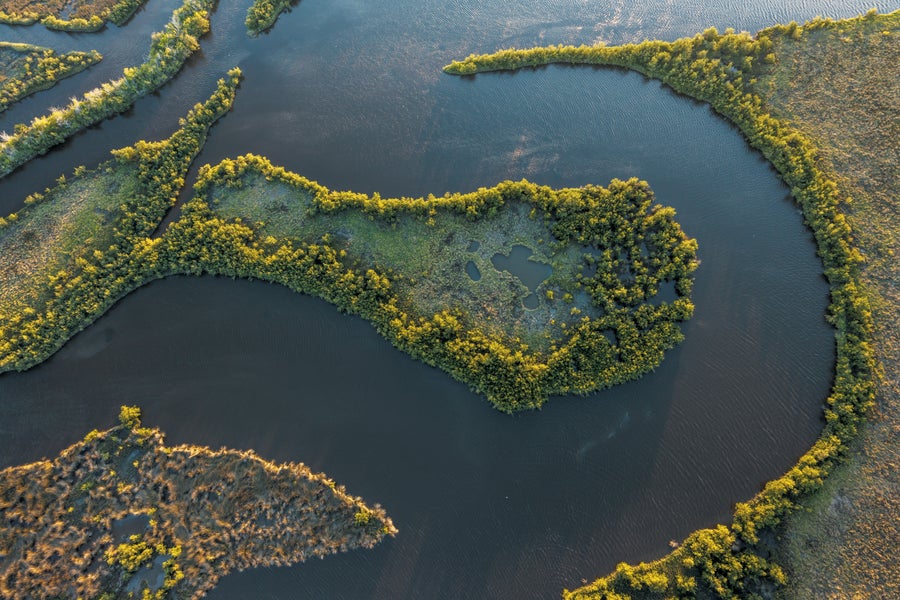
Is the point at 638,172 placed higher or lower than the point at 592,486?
higher

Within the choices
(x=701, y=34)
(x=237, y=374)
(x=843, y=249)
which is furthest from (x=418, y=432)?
(x=701, y=34)

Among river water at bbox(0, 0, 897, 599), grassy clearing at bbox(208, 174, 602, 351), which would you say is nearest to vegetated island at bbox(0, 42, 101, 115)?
river water at bbox(0, 0, 897, 599)

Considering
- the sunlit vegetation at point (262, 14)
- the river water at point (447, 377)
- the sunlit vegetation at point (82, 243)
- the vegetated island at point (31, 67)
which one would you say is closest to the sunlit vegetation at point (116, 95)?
the river water at point (447, 377)

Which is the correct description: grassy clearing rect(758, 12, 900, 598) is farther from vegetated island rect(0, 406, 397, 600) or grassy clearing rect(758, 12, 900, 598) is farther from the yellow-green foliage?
vegetated island rect(0, 406, 397, 600)

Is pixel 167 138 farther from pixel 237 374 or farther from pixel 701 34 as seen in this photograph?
pixel 701 34

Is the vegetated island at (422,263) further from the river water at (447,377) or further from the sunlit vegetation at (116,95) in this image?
the sunlit vegetation at (116,95)

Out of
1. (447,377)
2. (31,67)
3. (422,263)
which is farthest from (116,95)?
(447,377)

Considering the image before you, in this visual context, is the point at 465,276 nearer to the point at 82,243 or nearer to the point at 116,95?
the point at 82,243
